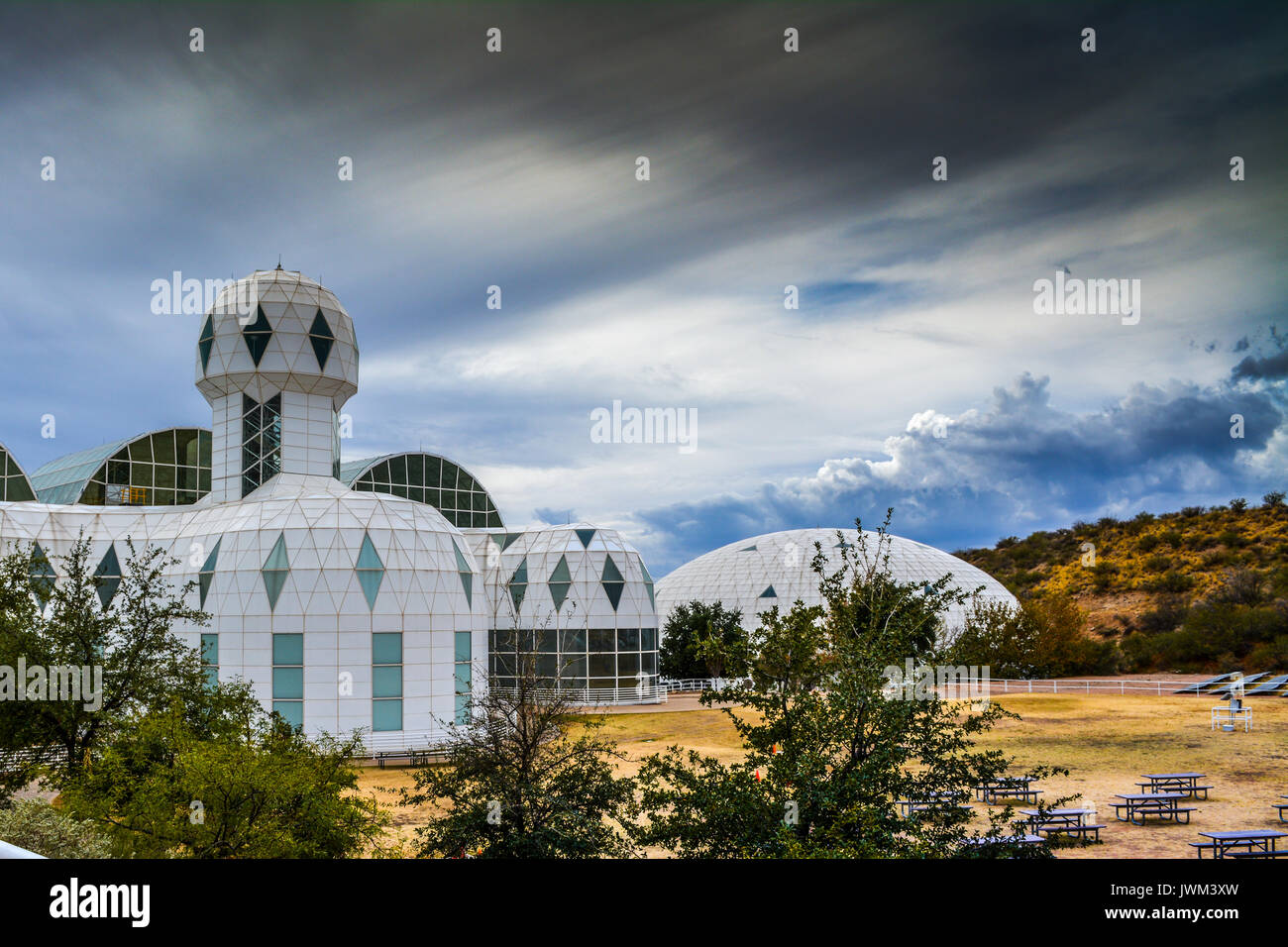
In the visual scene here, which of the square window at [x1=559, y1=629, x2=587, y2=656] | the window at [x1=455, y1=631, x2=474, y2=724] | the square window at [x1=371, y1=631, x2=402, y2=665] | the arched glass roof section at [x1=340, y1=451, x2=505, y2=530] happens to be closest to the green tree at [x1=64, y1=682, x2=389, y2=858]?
the square window at [x1=371, y1=631, x2=402, y2=665]

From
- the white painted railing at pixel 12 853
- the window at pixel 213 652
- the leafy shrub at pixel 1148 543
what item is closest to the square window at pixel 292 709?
the window at pixel 213 652

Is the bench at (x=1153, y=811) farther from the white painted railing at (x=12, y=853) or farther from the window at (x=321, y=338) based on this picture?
the window at (x=321, y=338)

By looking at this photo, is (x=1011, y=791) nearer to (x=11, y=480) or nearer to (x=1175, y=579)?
(x=11, y=480)

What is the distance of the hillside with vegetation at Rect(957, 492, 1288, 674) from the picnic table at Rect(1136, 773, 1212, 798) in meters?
33.0

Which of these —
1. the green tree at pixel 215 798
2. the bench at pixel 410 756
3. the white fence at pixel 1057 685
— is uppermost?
the green tree at pixel 215 798

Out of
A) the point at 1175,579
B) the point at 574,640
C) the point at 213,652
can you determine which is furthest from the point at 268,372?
the point at 1175,579

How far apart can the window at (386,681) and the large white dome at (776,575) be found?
37.3 meters

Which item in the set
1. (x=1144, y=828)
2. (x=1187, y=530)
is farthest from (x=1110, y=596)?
(x=1144, y=828)

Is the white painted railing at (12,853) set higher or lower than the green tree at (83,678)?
higher

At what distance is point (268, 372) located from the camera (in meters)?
36.4

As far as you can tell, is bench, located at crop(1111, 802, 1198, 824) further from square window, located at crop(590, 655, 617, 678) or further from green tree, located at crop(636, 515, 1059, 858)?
square window, located at crop(590, 655, 617, 678)

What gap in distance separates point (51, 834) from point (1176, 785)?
2216cm

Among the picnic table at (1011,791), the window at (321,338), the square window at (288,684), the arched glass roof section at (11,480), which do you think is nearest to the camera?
the picnic table at (1011,791)

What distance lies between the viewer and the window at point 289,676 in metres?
29.3
